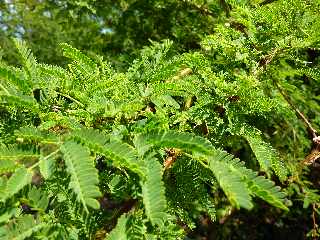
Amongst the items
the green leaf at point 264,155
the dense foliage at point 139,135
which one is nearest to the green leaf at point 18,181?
the dense foliage at point 139,135

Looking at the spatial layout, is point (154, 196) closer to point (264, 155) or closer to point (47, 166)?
point (47, 166)

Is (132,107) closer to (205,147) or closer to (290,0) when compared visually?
(205,147)

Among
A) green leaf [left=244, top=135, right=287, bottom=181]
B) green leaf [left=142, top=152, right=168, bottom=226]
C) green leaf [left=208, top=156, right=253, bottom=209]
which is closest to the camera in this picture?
green leaf [left=208, top=156, right=253, bottom=209]

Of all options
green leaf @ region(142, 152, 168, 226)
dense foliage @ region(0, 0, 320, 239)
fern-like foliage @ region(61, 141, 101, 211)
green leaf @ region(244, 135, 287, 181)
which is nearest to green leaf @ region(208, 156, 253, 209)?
dense foliage @ region(0, 0, 320, 239)

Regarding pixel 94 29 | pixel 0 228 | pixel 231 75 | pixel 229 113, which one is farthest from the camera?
pixel 94 29

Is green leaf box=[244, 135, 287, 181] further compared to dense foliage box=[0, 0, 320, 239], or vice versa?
green leaf box=[244, 135, 287, 181]

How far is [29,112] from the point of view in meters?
1.70

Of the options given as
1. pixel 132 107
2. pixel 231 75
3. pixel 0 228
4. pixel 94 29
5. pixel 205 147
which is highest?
pixel 94 29

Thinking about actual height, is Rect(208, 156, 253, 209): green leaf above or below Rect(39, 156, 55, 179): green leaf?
below

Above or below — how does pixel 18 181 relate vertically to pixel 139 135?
below

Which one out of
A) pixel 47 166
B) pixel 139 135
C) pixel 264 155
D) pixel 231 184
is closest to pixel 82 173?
pixel 47 166

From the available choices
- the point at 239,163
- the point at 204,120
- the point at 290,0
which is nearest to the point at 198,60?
the point at 204,120

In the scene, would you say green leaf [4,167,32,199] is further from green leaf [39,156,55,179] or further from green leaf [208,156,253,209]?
green leaf [208,156,253,209]

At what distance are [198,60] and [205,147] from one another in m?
0.85
